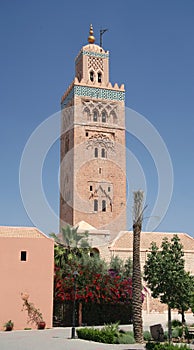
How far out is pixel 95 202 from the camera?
133 feet

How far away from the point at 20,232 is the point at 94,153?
1936cm

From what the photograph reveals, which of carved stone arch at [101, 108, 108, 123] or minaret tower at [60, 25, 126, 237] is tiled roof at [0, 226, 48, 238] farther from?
carved stone arch at [101, 108, 108, 123]

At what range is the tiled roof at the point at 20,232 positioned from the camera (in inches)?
902

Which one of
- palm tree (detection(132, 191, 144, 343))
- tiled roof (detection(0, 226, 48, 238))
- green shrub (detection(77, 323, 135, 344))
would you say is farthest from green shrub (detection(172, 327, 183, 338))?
tiled roof (detection(0, 226, 48, 238))

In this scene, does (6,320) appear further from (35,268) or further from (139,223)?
(139,223)

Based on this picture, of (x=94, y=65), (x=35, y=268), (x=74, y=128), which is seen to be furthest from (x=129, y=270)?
(x=94, y=65)

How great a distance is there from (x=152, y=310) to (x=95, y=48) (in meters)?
26.9

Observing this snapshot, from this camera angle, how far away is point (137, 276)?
16.3m

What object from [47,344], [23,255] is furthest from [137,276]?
[23,255]

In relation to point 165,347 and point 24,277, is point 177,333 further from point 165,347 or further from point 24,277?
point 24,277

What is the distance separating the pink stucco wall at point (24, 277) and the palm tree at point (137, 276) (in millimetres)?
7285

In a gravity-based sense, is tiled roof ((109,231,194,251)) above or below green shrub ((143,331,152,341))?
above

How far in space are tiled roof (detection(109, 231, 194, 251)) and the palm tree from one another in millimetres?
12448

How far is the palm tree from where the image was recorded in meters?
15.7
